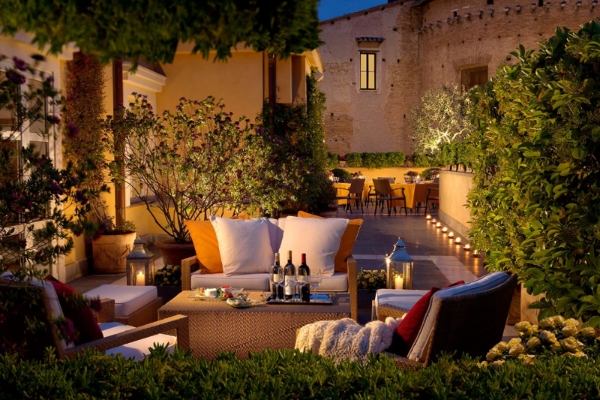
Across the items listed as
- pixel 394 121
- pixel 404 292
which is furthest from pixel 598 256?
pixel 394 121

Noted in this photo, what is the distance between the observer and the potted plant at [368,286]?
20.2 feet

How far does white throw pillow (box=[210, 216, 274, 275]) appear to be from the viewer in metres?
6.00

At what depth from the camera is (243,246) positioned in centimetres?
602

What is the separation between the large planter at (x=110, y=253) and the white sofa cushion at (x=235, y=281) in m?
2.91

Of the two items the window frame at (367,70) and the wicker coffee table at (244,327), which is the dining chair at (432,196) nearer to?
the window frame at (367,70)

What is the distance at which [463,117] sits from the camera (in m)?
23.6

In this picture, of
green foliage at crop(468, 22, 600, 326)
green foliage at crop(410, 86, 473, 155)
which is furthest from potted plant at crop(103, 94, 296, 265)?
green foliage at crop(410, 86, 473, 155)

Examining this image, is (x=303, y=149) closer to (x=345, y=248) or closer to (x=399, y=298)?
(x=345, y=248)

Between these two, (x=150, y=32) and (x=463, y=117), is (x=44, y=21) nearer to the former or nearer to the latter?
(x=150, y=32)

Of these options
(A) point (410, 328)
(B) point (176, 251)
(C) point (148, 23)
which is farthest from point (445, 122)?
(C) point (148, 23)

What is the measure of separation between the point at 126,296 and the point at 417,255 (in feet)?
19.9

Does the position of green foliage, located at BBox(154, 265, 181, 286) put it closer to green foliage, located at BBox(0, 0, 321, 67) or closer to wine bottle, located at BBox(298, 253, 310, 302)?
wine bottle, located at BBox(298, 253, 310, 302)

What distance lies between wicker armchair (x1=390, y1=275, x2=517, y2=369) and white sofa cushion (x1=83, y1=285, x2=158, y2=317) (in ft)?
7.85

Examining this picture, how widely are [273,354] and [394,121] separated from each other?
89.7ft
